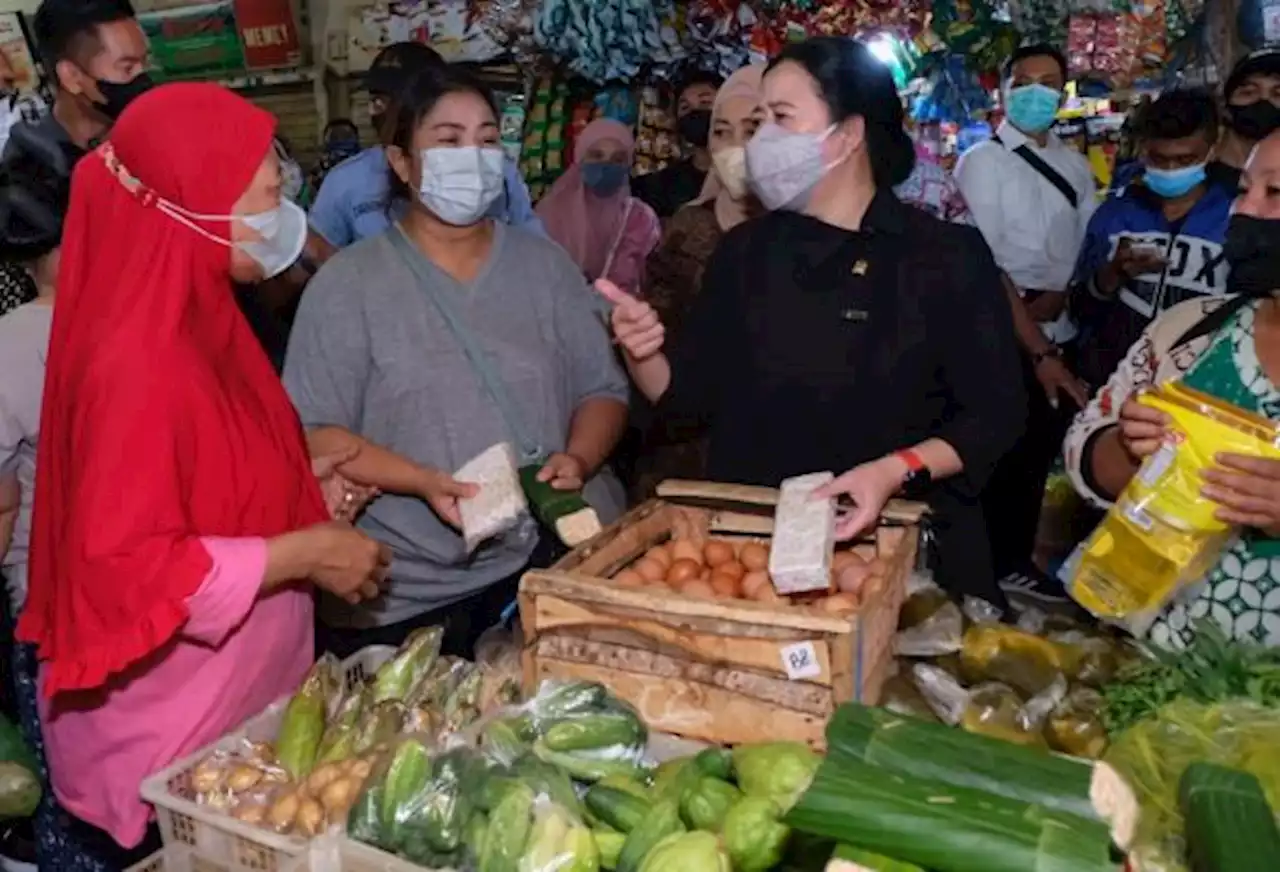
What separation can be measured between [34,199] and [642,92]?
3247 mm

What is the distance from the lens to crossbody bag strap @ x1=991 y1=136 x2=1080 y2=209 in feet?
13.9

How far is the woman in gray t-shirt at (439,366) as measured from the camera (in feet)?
8.02

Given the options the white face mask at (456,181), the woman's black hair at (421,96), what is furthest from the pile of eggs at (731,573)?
the woman's black hair at (421,96)

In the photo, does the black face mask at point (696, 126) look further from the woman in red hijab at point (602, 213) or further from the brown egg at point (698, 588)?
the brown egg at point (698, 588)

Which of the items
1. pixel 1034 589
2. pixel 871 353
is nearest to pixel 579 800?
pixel 871 353

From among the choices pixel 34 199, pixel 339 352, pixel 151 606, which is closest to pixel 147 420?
pixel 151 606

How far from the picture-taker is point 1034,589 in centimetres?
387

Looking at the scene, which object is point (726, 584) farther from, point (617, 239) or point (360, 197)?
point (617, 239)

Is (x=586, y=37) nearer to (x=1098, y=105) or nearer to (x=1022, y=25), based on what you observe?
(x=1022, y=25)

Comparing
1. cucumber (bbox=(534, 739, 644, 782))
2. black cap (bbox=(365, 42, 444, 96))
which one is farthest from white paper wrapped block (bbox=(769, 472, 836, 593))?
black cap (bbox=(365, 42, 444, 96))

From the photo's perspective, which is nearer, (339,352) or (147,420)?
(147,420)

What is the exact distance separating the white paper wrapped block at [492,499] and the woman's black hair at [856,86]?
882mm

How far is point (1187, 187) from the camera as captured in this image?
3.76m

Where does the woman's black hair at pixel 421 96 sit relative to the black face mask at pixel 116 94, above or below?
above
